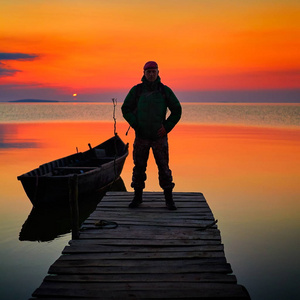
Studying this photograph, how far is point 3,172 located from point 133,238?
13.4 metres

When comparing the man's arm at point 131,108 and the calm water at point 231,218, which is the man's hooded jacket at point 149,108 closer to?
the man's arm at point 131,108

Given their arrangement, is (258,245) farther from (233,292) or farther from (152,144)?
(233,292)

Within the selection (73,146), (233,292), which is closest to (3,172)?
(73,146)

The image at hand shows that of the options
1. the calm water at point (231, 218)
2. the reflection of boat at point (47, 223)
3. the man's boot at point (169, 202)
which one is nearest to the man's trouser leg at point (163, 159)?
the man's boot at point (169, 202)

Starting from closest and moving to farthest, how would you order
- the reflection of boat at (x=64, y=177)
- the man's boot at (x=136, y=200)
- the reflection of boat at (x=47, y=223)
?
the man's boot at (x=136, y=200) < the reflection of boat at (x=47, y=223) < the reflection of boat at (x=64, y=177)

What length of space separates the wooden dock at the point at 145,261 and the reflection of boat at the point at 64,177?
3.15m

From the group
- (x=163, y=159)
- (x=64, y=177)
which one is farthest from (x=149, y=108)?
(x=64, y=177)

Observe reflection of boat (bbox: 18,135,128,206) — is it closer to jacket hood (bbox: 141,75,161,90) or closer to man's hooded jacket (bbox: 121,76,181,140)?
man's hooded jacket (bbox: 121,76,181,140)

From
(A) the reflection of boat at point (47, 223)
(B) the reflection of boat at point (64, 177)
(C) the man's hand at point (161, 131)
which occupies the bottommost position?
(A) the reflection of boat at point (47, 223)

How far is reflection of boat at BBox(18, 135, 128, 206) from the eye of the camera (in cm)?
980

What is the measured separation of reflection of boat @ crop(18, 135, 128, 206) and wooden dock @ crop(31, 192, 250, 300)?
3147 millimetres

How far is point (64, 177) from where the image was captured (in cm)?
979

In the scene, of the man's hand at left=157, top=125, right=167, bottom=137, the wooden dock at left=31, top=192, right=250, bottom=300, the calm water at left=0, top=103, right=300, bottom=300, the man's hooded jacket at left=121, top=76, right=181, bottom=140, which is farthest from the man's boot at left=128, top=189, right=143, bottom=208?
the calm water at left=0, top=103, right=300, bottom=300

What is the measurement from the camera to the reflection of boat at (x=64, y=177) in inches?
386
